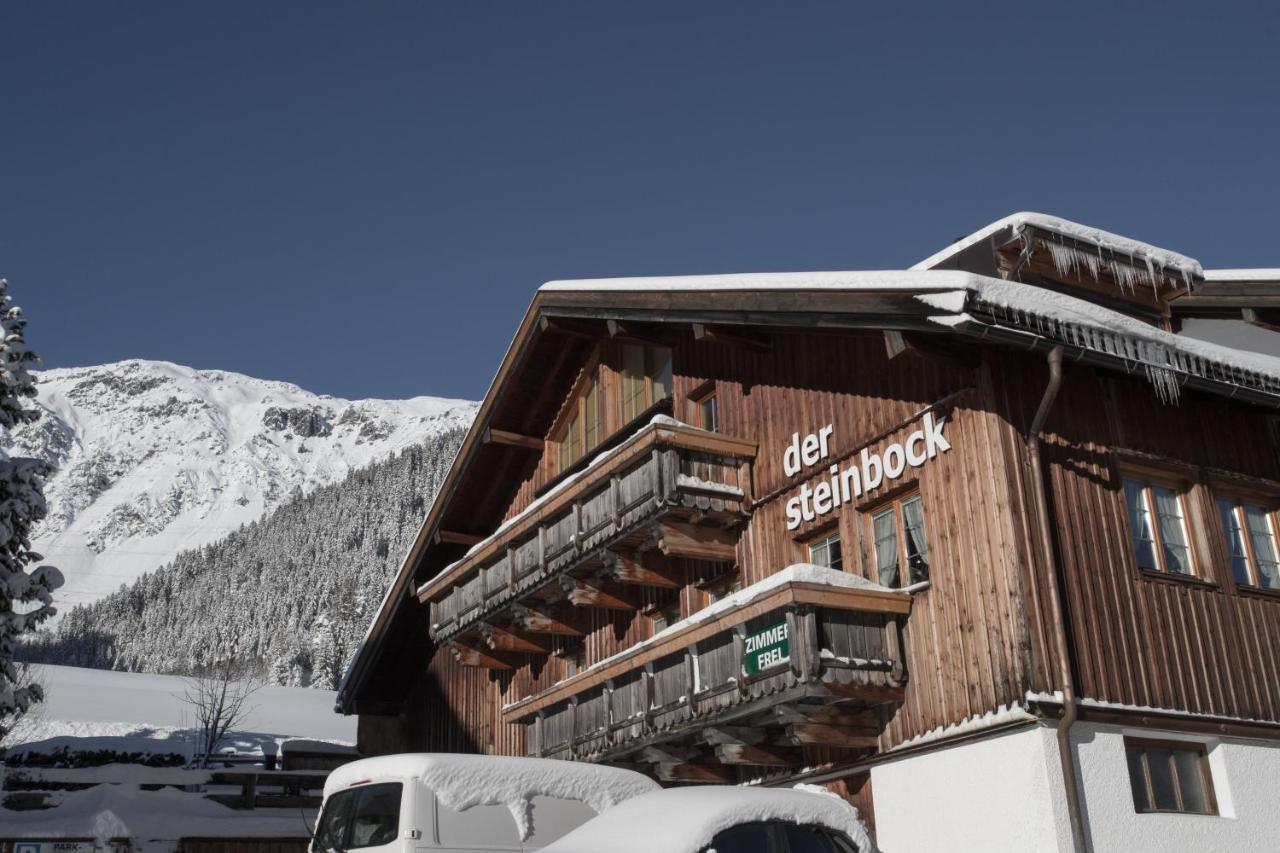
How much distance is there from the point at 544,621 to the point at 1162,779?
471 inches

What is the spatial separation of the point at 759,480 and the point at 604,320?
495 centimetres

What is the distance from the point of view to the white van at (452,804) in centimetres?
1171

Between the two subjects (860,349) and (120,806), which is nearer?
(860,349)

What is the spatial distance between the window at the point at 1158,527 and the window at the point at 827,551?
12.0ft

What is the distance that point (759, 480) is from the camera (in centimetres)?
1948

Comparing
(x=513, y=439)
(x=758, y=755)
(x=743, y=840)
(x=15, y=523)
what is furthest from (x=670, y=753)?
(x=15, y=523)

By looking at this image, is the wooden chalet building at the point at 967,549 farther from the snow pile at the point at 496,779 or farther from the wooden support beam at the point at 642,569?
the snow pile at the point at 496,779

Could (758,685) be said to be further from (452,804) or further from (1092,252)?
(1092,252)

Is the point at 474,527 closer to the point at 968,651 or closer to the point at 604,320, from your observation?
the point at 604,320

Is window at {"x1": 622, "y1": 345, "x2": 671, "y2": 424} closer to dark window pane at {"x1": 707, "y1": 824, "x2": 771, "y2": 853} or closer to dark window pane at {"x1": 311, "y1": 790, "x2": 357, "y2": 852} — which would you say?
dark window pane at {"x1": 311, "y1": 790, "x2": 357, "y2": 852}

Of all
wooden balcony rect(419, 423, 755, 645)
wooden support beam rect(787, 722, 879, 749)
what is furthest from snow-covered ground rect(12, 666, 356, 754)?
wooden support beam rect(787, 722, 879, 749)

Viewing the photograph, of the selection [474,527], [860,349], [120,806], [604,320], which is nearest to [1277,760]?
[860,349]

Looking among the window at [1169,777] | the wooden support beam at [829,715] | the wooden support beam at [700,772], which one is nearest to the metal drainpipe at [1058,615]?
the window at [1169,777]

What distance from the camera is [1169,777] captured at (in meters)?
14.6
